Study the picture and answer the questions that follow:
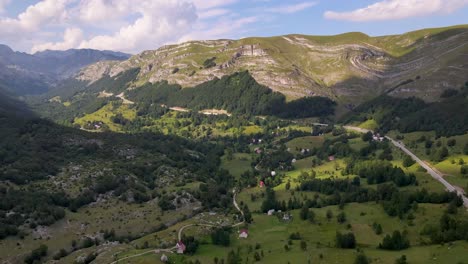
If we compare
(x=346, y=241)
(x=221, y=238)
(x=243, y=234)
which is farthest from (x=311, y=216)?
(x=221, y=238)

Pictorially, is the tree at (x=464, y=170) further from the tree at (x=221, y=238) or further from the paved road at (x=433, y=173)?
the tree at (x=221, y=238)

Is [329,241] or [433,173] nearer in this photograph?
[329,241]

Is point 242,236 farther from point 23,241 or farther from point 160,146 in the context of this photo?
point 160,146

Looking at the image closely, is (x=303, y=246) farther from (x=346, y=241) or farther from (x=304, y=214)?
(x=304, y=214)

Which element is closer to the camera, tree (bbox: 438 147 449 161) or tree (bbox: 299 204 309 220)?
tree (bbox: 299 204 309 220)

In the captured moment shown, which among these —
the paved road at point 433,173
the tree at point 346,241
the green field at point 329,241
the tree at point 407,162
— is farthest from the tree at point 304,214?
the tree at point 407,162

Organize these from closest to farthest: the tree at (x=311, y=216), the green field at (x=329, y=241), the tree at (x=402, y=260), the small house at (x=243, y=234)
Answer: the tree at (x=402, y=260), the green field at (x=329, y=241), the small house at (x=243, y=234), the tree at (x=311, y=216)

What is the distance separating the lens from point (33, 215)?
11062 centimetres

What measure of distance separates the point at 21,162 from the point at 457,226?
13409cm

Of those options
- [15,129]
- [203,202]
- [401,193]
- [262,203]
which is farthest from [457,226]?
[15,129]

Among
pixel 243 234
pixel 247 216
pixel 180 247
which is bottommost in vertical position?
pixel 243 234

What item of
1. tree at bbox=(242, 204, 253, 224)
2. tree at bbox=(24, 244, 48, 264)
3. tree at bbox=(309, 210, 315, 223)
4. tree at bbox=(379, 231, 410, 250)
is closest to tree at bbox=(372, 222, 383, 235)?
tree at bbox=(379, 231, 410, 250)

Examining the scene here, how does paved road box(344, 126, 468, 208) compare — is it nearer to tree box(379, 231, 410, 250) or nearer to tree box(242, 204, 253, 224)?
tree box(379, 231, 410, 250)

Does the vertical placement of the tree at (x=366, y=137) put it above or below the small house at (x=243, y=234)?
above
